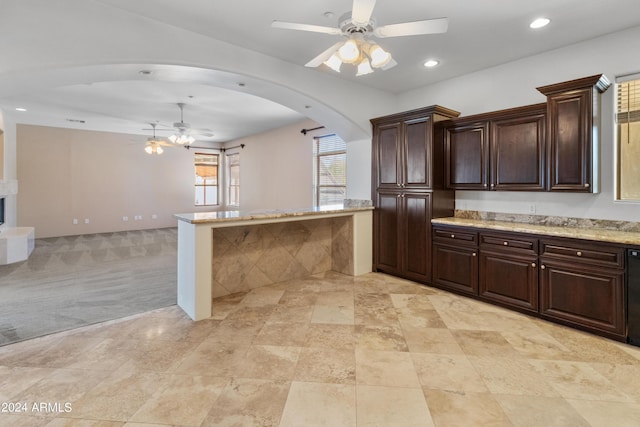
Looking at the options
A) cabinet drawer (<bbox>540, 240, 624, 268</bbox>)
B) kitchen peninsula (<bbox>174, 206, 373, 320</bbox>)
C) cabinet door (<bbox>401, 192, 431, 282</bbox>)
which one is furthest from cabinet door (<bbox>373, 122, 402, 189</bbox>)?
cabinet drawer (<bbox>540, 240, 624, 268</bbox>)

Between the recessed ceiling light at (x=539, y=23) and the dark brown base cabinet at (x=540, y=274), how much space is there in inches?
81.1

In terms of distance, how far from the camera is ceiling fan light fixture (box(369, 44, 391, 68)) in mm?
2494

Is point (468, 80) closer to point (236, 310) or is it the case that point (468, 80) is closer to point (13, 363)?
point (236, 310)

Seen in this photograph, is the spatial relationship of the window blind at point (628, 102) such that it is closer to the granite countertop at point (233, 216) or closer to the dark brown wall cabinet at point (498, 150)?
the dark brown wall cabinet at point (498, 150)

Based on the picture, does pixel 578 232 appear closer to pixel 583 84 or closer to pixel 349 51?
pixel 583 84

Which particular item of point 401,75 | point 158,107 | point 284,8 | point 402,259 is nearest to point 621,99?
point 401,75

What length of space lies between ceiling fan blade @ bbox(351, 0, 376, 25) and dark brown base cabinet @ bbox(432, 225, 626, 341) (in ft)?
8.51

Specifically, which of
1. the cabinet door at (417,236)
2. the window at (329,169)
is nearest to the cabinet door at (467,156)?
the cabinet door at (417,236)

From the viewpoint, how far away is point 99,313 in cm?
332

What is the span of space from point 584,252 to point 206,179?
10.4 m

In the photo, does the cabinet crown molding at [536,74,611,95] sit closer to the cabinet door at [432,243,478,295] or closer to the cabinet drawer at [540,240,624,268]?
the cabinet drawer at [540,240,624,268]

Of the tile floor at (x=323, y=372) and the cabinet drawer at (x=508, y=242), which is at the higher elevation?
the cabinet drawer at (x=508, y=242)

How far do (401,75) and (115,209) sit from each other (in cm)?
853

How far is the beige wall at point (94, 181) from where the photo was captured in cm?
782
